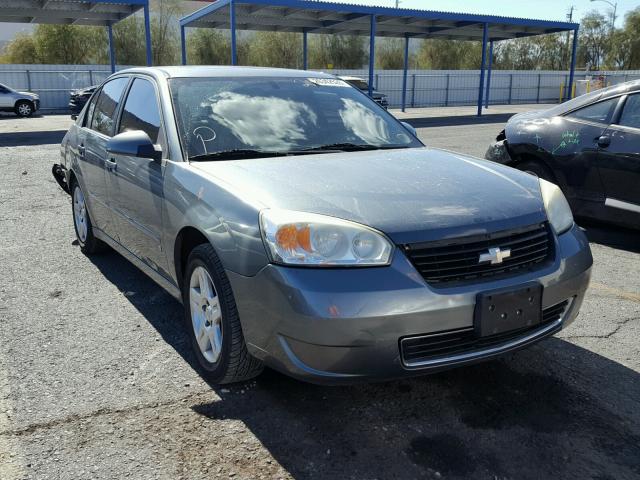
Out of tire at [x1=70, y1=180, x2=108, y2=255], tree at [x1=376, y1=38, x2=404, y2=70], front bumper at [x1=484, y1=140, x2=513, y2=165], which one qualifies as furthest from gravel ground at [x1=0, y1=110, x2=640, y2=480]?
tree at [x1=376, y1=38, x2=404, y2=70]

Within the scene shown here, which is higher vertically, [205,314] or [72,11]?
[72,11]

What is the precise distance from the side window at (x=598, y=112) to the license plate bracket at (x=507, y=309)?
12.5 ft

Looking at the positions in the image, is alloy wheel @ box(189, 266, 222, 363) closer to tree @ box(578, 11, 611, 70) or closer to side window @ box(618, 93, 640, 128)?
side window @ box(618, 93, 640, 128)

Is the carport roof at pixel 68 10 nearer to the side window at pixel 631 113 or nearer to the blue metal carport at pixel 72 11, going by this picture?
the blue metal carport at pixel 72 11

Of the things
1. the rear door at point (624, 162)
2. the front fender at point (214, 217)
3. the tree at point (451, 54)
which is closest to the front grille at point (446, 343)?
the front fender at point (214, 217)

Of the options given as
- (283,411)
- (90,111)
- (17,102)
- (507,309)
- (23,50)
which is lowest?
(283,411)

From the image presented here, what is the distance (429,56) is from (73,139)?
47.6 metres

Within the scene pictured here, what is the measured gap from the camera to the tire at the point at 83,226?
207 inches

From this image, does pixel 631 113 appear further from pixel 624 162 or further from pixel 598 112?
pixel 624 162

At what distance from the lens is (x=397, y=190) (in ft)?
9.39

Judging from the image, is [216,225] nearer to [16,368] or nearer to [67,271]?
[16,368]

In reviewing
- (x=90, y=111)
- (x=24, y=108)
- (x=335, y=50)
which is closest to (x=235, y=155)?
(x=90, y=111)

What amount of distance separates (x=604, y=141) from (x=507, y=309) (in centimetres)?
378

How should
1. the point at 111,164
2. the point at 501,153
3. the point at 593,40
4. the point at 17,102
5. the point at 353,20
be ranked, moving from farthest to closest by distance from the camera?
the point at 593,40 < the point at 353,20 < the point at 17,102 < the point at 501,153 < the point at 111,164
